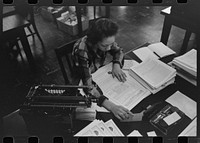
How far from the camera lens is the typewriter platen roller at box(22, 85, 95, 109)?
107 cm

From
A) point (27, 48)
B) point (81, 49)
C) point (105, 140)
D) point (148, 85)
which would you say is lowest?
point (27, 48)

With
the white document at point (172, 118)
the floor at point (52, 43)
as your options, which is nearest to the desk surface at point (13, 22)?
the floor at point (52, 43)

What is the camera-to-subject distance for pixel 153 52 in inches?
65.1

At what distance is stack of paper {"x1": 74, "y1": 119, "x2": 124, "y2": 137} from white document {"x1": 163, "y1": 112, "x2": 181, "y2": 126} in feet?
0.83

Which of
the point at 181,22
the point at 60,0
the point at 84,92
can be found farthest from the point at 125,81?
the point at 181,22

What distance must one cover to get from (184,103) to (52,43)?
2126mm

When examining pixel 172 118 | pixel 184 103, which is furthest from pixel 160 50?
pixel 172 118

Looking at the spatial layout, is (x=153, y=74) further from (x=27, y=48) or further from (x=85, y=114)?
(x=27, y=48)

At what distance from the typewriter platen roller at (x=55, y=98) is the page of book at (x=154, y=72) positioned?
0.43 meters

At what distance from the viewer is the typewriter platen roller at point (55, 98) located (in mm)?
1065

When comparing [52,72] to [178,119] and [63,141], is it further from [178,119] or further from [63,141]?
[178,119]

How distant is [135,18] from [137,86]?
2286 mm

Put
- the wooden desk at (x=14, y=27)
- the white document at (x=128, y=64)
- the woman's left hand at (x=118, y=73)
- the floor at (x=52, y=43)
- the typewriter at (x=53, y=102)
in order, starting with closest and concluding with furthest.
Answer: the typewriter at (x=53, y=102)
the woman's left hand at (x=118, y=73)
the white document at (x=128, y=64)
the wooden desk at (x=14, y=27)
the floor at (x=52, y=43)

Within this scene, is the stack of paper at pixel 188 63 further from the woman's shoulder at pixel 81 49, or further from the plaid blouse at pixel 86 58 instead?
the woman's shoulder at pixel 81 49
